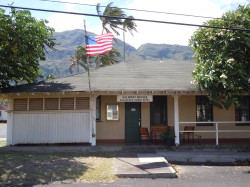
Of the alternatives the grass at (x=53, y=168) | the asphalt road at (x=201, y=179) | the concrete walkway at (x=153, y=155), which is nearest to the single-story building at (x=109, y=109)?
the concrete walkway at (x=153, y=155)

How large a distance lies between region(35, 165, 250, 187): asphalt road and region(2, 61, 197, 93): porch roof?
4.72 meters

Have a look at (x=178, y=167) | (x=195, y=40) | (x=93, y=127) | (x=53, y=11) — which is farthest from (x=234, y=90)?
(x=53, y=11)

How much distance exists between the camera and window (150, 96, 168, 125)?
18.5m

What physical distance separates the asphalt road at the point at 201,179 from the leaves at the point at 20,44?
9.82m

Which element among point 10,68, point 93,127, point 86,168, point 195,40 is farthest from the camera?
point 10,68

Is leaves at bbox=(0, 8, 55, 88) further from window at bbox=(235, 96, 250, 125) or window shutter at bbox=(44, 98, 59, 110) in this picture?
window at bbox=(235, 96, 250, 125)

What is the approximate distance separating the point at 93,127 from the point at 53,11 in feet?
25.6

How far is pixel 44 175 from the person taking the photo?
35.0ft

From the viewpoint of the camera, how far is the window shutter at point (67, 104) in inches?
666

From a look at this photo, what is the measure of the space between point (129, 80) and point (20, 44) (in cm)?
583

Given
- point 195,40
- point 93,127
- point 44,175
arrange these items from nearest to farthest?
1. point 44,175
2. point 195,40
3. point 93,127

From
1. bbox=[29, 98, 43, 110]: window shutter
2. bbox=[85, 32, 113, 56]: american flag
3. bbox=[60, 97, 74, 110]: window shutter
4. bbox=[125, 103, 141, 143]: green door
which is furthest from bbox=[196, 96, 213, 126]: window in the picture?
bbox=[29, 98, 43, 110]: window shutter

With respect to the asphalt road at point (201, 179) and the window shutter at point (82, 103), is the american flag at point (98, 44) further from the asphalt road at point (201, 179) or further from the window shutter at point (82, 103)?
the asphalt road at point (201, 179)

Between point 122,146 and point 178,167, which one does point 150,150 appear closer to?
point 122,146
